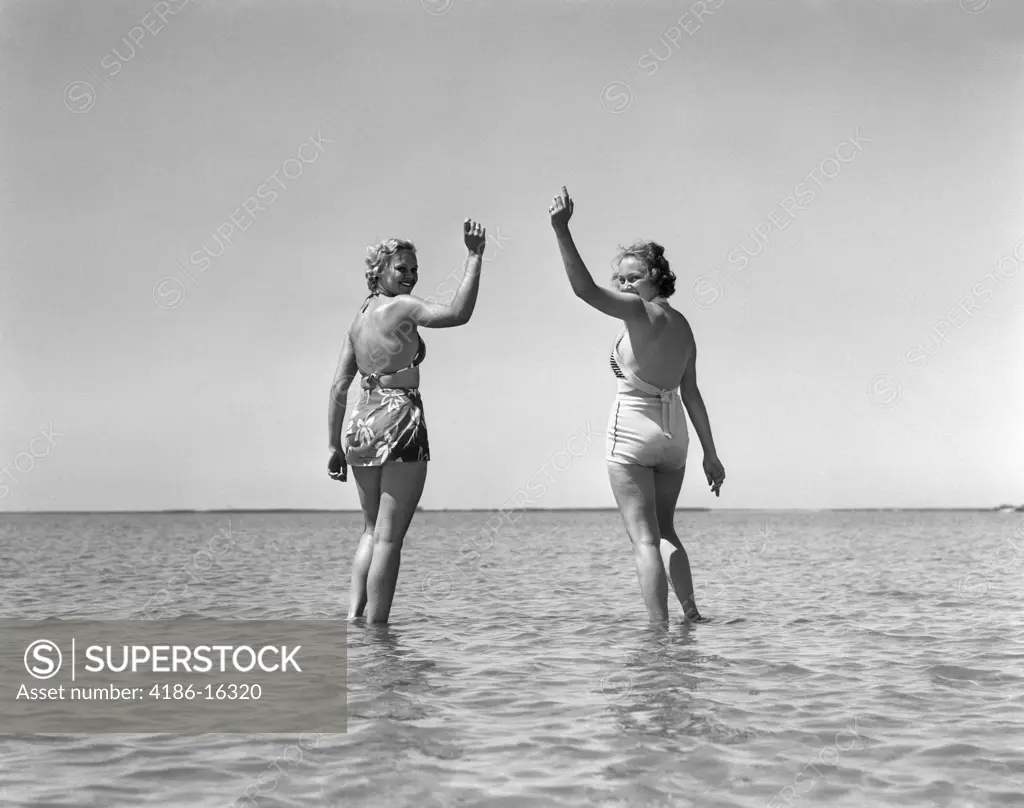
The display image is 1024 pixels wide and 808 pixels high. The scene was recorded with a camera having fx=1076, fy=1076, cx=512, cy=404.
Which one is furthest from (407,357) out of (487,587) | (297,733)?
(487,587)

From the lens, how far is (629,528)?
6254mm

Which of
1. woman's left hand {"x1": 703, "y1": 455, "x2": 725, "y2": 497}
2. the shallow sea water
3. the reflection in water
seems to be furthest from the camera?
woman's left hand {"x1": 703, "y1": 455, "x2": 725, "y2": 497}

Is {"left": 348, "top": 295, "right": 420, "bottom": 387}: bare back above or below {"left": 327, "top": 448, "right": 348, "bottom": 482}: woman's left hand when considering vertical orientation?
above

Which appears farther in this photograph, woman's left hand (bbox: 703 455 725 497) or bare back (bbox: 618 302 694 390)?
woman's left hand (bbox: 703 455 725 497)

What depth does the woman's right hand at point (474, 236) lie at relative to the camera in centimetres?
569

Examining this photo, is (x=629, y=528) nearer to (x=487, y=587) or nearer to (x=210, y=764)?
(x=210, y=764)

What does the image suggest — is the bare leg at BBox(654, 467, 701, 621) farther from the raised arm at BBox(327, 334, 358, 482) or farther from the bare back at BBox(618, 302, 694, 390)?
the raised arm at BBox(327, 334, 358, 482)

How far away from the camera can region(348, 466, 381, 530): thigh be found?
639cm

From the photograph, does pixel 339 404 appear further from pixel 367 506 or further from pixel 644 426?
pixel 644 426

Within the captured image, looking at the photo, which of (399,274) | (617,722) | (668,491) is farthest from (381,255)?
(617,722)

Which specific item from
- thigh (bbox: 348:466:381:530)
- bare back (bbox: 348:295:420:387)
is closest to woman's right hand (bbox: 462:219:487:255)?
bare back (bbox: 348:295:420:387)

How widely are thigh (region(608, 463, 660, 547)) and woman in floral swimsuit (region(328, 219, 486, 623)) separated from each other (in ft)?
3.84

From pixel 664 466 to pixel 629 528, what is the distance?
436mm

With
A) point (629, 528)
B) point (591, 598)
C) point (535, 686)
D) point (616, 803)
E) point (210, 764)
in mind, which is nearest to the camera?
point (616, 803)
